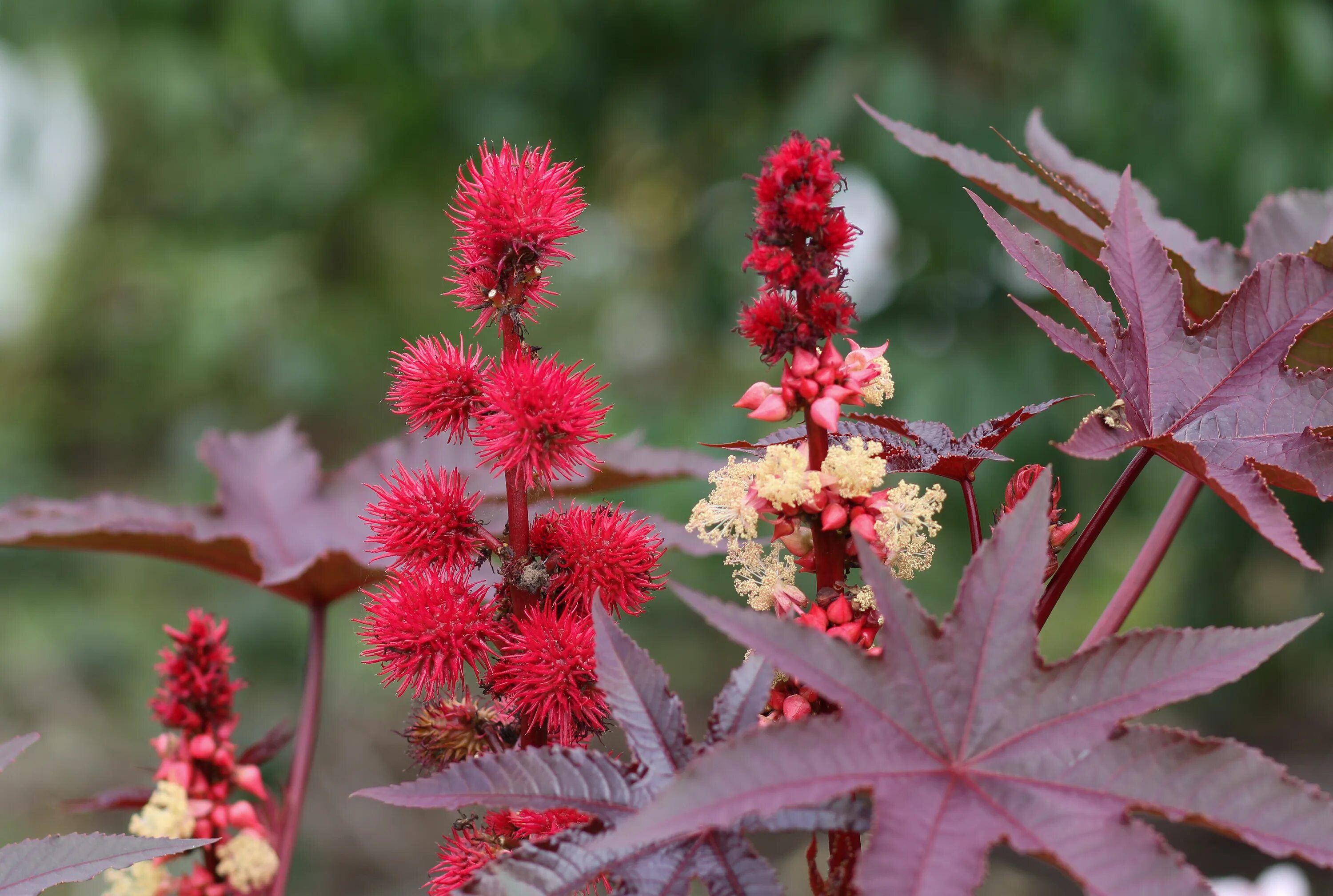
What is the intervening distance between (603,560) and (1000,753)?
0.20 m

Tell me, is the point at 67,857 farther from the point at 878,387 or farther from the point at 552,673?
the point at 878,387

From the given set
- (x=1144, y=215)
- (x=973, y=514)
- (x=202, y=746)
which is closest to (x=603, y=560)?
(x=973, y=514)

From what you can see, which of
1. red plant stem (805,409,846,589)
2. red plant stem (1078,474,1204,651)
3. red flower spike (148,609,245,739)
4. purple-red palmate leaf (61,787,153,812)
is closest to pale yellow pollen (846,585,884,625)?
red plant stem (805,409,846,589)

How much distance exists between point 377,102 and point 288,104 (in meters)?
0.57

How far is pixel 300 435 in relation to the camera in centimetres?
110

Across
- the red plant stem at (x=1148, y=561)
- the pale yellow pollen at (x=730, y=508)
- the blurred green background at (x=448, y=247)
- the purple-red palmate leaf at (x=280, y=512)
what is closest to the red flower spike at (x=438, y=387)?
the pale yellow pollen at (x=730, y=508)

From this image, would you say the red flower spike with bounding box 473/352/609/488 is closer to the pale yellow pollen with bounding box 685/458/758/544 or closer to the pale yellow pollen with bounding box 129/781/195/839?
the pale yellow pollen with bounding box 685/458/758/544

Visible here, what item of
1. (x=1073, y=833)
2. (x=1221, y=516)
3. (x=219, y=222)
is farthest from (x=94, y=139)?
(x=1073, y=833)

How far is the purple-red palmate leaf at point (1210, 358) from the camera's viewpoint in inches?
21.4

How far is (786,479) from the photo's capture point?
17.7 inches

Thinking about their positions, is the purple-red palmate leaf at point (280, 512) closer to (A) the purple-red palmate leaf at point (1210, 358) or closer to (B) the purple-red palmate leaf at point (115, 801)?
(B) the purple-red palmate leaf at point (115, 801)

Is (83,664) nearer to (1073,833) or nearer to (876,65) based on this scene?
(876,65)

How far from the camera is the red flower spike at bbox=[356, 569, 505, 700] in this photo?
0.49m

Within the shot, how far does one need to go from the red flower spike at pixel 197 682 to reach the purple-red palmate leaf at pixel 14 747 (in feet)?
0.27
